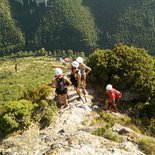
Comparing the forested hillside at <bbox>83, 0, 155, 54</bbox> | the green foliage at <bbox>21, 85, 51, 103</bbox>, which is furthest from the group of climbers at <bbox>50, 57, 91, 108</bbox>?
the forested hillside at <bbox>83, 0, 155, 54</bbox>

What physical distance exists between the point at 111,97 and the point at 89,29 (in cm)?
17409

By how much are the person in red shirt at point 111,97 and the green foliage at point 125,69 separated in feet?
5.06

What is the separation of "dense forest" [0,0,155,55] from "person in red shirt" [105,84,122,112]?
155671 millimetres

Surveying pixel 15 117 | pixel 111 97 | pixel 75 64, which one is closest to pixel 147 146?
pixel 111 97

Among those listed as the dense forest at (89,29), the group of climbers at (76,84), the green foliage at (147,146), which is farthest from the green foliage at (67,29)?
the green foliage at (147,146)

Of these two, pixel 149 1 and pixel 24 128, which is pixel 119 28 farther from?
pixel 24 128

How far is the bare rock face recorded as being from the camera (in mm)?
11664

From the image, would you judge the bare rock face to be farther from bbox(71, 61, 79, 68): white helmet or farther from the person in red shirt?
bbox(71, 61, 79, 68): white helmet

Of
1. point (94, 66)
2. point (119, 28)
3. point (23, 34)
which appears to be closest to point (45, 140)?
point (94, 66)

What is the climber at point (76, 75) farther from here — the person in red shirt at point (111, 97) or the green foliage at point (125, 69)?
the green foliage at point (125, 69)

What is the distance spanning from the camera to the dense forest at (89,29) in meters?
180

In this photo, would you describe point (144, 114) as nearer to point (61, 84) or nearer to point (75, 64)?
point (75, 64)

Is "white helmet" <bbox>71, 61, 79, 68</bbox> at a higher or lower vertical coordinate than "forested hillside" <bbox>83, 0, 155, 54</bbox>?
higher

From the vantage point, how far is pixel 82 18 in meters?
192
